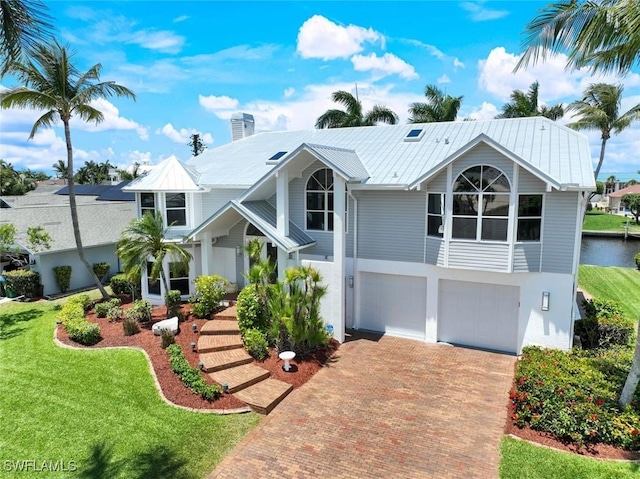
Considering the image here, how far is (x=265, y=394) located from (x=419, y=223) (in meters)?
8.08

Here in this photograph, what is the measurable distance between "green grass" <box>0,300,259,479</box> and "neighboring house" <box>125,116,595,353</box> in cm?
623

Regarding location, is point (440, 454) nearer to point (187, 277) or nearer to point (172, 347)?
point (172, 347)

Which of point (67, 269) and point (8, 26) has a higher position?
point (8, 26)

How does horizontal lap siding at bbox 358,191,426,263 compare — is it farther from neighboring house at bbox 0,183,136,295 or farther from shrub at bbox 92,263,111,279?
neighboring house at bbox 0,183,136,295

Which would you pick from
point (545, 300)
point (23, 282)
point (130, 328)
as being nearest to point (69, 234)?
point (23, 282)

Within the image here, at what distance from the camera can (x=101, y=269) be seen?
24.6 m

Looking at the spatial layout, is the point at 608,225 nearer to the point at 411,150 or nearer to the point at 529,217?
the point at 411,150

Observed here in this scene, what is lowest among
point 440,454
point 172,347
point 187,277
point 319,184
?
point 440,454

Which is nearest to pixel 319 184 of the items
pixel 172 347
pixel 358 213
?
pixel 358 213

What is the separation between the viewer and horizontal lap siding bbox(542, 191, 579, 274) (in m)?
13.6

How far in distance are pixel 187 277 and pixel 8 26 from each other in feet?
39.4

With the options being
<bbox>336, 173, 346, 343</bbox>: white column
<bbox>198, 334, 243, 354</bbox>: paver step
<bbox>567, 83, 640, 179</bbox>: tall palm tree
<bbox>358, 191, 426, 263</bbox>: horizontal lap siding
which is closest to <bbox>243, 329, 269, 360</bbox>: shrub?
<bbox>198, 334, 243, 354</bbox>: paver step

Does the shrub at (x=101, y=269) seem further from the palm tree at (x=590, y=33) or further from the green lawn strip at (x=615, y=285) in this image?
the green lawn strip at (x=615, y=285)

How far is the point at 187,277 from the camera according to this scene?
1941 cm
